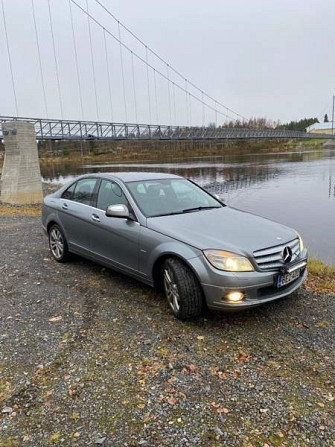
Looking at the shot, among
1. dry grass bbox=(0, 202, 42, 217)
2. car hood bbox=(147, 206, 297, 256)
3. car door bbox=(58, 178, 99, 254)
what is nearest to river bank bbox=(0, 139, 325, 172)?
dry grass bbox=(0, 202, 42, 217)

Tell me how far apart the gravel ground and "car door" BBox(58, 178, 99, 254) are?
34.4 inches

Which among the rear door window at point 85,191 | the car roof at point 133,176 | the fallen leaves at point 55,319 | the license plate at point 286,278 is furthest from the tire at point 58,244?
the license plate at point 286,278

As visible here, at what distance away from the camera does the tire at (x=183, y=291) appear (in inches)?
145

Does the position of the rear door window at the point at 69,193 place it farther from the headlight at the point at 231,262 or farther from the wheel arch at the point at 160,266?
the headlight at the point at 231,262

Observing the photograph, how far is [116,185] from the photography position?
16.3ft

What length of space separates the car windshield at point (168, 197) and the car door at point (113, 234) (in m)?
0.20

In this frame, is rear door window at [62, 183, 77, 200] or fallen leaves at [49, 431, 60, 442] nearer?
fallen leaves at [49, 431, 60, 442]

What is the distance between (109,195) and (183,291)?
75.8 inches

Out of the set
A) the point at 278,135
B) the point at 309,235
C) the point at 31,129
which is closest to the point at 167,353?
the point at 309,235

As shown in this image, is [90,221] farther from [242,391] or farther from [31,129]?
[31,129]

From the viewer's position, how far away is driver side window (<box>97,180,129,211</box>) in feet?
15.7

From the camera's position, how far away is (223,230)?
13.0 ft

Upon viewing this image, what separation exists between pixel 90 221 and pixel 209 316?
2.13m

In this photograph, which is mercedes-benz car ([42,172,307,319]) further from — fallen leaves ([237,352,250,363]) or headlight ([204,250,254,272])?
fallen leaves ([237,352,250,363])
